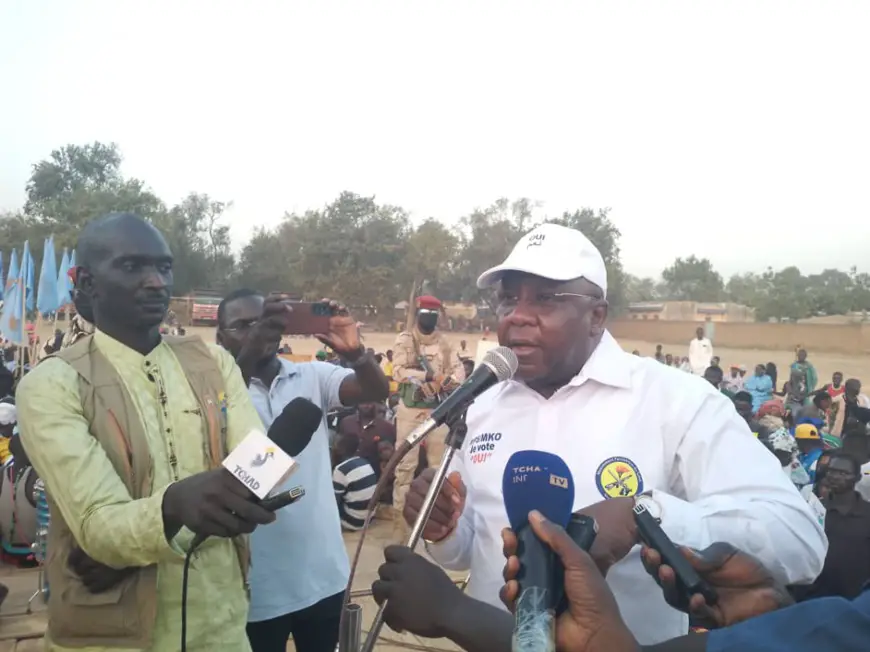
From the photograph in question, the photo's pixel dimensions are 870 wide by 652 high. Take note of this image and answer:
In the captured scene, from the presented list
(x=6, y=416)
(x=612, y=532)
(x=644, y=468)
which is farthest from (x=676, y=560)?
(x=6, y=416)

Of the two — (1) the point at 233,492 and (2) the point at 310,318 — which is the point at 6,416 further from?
(1) the point at 233,492

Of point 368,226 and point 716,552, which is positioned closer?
point 716,552

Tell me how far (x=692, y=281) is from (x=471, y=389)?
79783 millimetres

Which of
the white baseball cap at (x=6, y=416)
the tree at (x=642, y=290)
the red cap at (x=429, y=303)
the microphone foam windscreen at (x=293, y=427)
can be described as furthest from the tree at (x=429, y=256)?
the microphone foam windscreen at (x=293, y=427)

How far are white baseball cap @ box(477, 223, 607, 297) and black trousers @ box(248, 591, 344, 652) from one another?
1.71 metres

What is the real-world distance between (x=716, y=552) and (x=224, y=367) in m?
1.56

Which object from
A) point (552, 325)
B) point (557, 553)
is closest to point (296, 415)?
point (552, 325)

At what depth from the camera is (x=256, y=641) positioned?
2816 mm

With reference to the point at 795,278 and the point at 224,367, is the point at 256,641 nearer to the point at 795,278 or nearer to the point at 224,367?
the point at 224,367

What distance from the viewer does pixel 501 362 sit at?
1.85 m

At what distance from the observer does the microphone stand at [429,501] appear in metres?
1.51

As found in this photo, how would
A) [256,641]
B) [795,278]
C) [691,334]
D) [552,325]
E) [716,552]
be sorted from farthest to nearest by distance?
1. [795,278]
2. [691,334]
3. [256,641]
4. [552,325]
5. [716,552]

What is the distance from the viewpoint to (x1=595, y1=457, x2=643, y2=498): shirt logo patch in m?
1.85

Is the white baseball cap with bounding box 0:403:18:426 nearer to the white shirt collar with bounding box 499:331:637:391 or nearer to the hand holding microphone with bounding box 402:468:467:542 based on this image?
the hand holding microphone with bounding box 402:468:467:542
